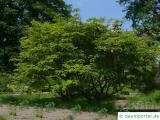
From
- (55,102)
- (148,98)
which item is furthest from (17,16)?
(148,98)

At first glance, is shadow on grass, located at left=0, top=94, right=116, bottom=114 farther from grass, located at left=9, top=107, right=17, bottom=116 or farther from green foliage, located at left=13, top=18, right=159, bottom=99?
grass, located at left=9, top=107, right=17, bottom=116

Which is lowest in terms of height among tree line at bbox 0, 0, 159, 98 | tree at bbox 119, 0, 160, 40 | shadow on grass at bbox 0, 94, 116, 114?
shadow on grass at bbox 0, 94, 116, 114

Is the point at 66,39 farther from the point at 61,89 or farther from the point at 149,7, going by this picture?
the point at 149,7

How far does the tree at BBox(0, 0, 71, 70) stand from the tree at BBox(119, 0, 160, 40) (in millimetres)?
7750

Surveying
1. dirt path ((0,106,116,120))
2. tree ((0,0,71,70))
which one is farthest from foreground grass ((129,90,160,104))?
tree ((0,0,71,70))

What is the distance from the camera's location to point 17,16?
36094 mm

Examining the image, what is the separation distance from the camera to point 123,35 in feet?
57.7

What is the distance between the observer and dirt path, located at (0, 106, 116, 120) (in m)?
14.0

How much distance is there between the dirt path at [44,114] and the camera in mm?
13966

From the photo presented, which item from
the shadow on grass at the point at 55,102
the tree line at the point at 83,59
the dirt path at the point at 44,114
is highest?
the tree line at the point at 83,59

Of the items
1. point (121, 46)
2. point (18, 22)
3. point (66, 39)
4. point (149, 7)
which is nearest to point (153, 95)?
point (121, 46)

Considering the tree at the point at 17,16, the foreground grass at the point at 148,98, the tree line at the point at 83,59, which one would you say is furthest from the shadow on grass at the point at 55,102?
the tree at the point at 17,16

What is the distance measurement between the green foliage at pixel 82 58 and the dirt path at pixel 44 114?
1947 millimetres

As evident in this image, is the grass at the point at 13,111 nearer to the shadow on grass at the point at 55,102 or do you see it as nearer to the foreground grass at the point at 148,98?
the shadow on grass at the point at 55,102
